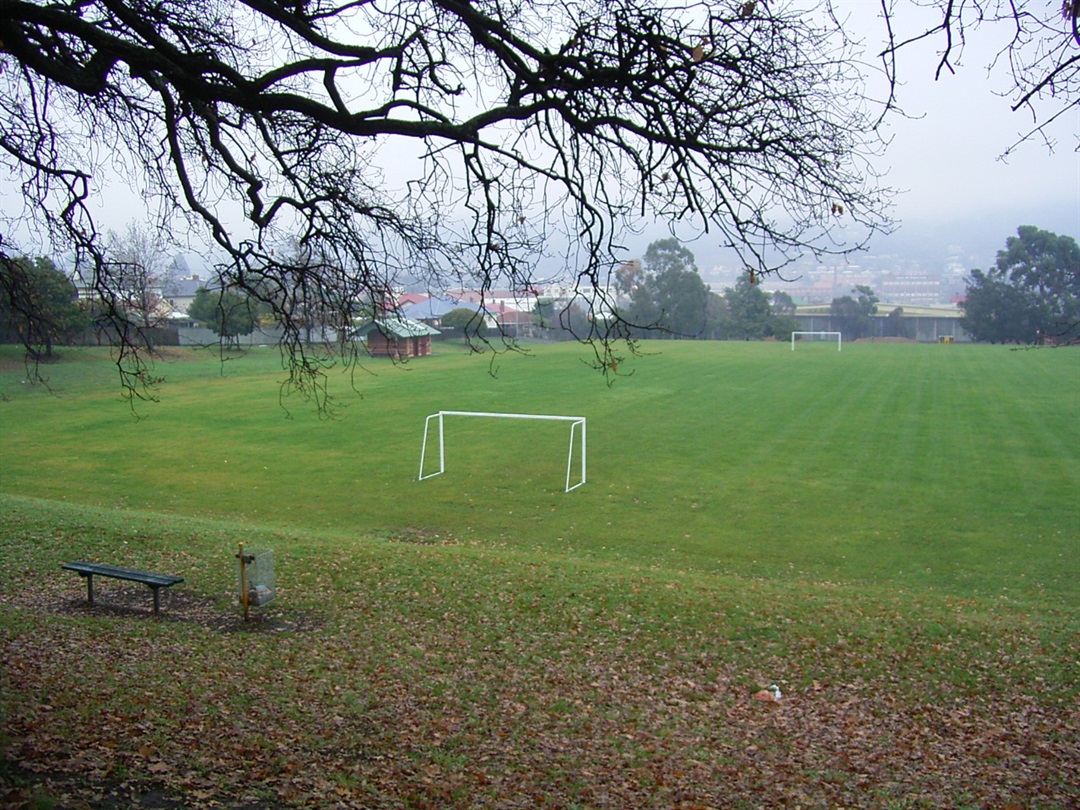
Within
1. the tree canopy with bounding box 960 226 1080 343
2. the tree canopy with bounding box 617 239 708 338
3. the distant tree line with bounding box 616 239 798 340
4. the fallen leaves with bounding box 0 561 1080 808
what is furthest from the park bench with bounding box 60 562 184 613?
the tree canopy with bounding box 960 226 1080 343

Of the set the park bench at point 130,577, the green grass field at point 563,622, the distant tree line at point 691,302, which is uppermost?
the distant tree line at point 691,302

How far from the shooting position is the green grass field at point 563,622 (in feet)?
19.2

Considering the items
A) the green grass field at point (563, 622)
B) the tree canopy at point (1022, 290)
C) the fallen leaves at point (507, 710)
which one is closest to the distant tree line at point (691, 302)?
the tree canopy at point (1022, 290)

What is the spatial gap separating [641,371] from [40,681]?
143 ft

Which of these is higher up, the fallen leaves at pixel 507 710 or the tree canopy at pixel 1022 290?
the tree canopy at pixel 1022 290

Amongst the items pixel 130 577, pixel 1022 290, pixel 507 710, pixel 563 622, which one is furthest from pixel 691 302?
pixel 507 710

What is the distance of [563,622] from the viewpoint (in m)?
9.78

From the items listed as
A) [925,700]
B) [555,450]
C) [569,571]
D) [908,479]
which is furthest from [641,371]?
[925,700]

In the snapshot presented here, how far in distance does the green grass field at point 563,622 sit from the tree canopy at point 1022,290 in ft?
166

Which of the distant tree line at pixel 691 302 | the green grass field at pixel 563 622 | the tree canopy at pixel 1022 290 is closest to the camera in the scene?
the green grass field at pixel 563 622

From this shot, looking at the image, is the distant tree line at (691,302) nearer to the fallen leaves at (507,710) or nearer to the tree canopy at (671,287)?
the tree canopy at (671,287)

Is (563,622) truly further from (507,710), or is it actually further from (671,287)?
(671,287)

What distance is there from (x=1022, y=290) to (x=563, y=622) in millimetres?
77288

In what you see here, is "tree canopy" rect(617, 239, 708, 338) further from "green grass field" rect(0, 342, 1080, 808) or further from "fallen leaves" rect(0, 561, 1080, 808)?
"fallen leaves" rect(0, 561, 1080, 808)
